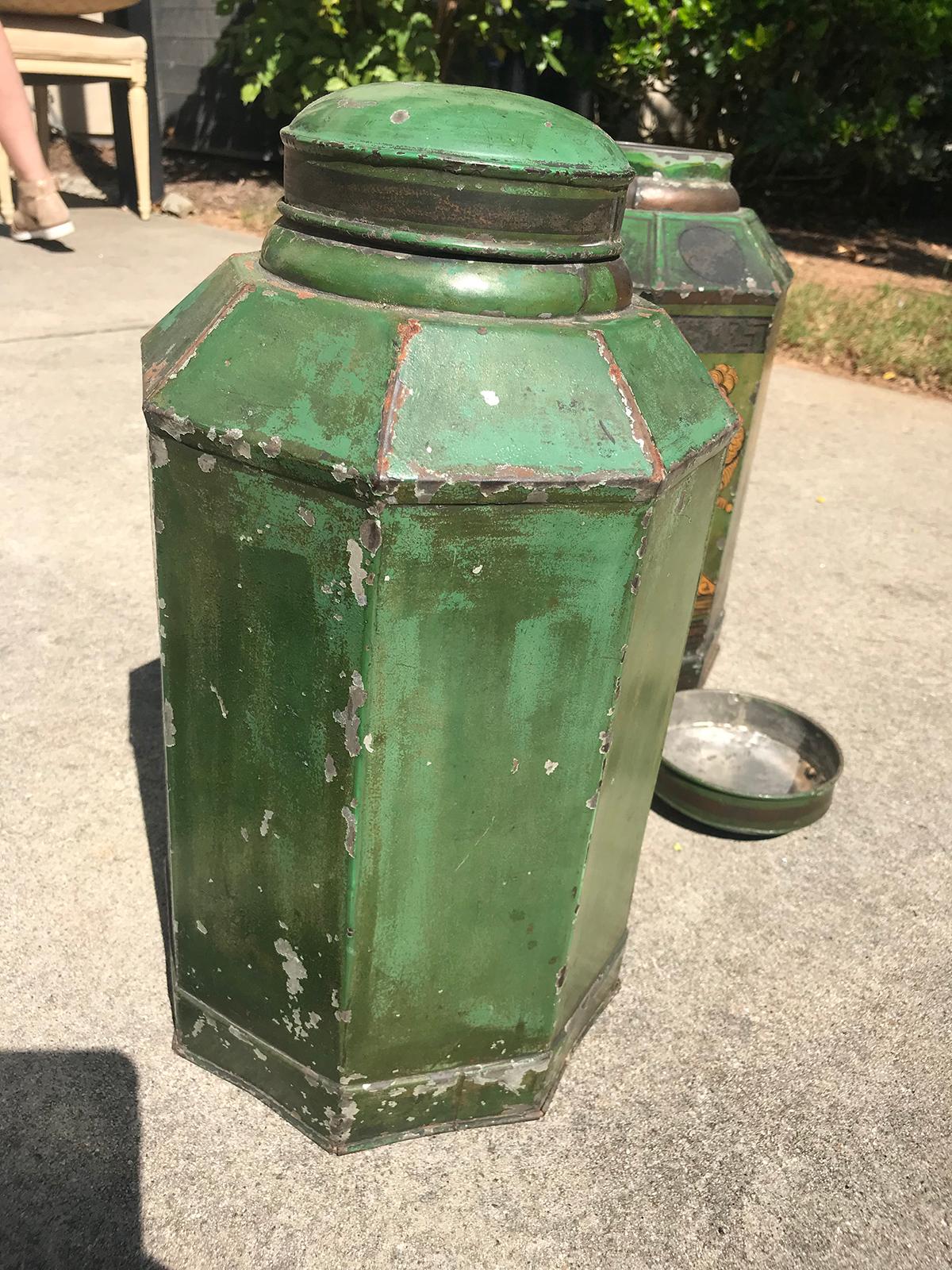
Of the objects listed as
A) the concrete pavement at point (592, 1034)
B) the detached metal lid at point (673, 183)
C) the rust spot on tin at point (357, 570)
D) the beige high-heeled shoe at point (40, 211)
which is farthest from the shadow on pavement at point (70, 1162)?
the beige high-heeled shoe at point (40, 211)

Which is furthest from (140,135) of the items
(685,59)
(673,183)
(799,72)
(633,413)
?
(633,413)

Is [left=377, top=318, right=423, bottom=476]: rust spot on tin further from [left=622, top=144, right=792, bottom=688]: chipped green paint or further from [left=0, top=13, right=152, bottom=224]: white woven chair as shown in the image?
[left=0, top=13, right=152, bottom=224]: white woven chair

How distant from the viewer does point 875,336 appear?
6387mm

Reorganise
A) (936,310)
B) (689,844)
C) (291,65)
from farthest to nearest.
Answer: (291,65) → (936,310) → (689,844)

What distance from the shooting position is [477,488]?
4.16 feet

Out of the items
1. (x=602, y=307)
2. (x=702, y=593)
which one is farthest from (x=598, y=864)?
(x=702, y=593)

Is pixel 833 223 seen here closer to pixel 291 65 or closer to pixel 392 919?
Answer: pixel 291 65

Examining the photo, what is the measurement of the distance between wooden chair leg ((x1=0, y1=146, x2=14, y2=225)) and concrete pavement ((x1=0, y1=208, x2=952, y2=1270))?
335cm

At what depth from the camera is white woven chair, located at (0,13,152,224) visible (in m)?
5.83

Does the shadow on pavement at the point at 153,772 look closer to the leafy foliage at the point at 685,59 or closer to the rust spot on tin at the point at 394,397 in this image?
the rust spot on tin at the point at 394,397

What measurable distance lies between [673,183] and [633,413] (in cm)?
149

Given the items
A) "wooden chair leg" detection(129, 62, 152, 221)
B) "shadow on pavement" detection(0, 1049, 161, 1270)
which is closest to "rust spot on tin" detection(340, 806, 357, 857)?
"shadow on pavement" detection(0, 1049, 161, 1270)

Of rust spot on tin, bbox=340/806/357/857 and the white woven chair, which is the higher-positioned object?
the white woven chair

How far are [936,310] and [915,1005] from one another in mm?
5758
